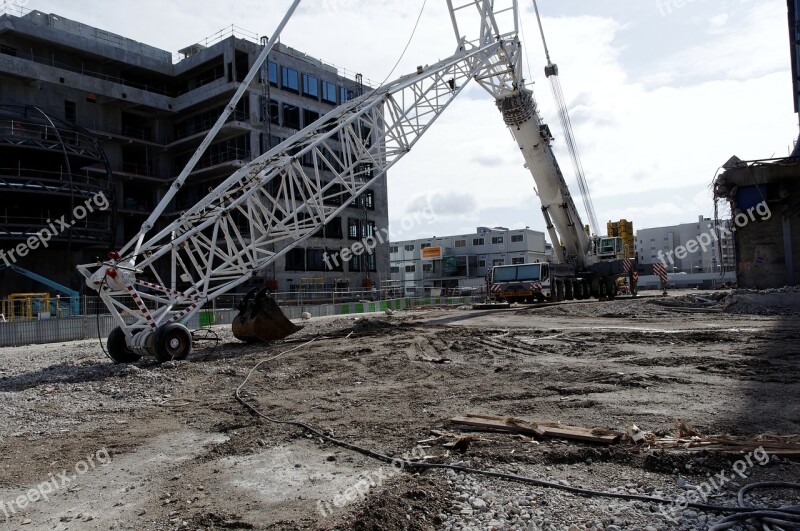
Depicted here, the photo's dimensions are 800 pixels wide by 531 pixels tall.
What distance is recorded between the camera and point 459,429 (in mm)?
6855

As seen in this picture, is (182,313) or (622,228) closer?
(182,313)

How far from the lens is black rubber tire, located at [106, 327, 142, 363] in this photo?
1403cm

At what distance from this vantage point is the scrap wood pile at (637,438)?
5605 mm

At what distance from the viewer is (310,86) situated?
170ft

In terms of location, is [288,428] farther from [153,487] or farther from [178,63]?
[178,63]

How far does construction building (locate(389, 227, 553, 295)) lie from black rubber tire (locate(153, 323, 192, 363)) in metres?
69.3

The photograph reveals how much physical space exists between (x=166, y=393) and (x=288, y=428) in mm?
3967

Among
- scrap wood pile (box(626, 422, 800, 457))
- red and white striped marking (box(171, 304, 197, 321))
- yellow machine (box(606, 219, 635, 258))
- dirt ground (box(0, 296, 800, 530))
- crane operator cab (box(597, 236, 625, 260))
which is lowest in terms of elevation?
dirt ground (box(0, 296, 800, 530))

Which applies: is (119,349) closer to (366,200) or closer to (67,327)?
(67,327)

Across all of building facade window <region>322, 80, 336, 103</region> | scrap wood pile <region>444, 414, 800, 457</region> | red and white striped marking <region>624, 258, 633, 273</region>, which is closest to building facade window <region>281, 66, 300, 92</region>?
building facade window <region>322, 80, 336, 103</region>

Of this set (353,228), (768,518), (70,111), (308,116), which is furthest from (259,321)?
(308,116)

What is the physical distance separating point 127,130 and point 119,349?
41.4 meters

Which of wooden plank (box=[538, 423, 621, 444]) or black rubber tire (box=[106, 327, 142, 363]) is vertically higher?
black rubber tire (box=[106, 327, 142, 363])

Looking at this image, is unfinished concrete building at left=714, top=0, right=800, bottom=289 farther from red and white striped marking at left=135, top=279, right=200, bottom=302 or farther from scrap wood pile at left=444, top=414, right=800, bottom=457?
red and white striped marking at left=135, top=279, right=200, bottom=302
